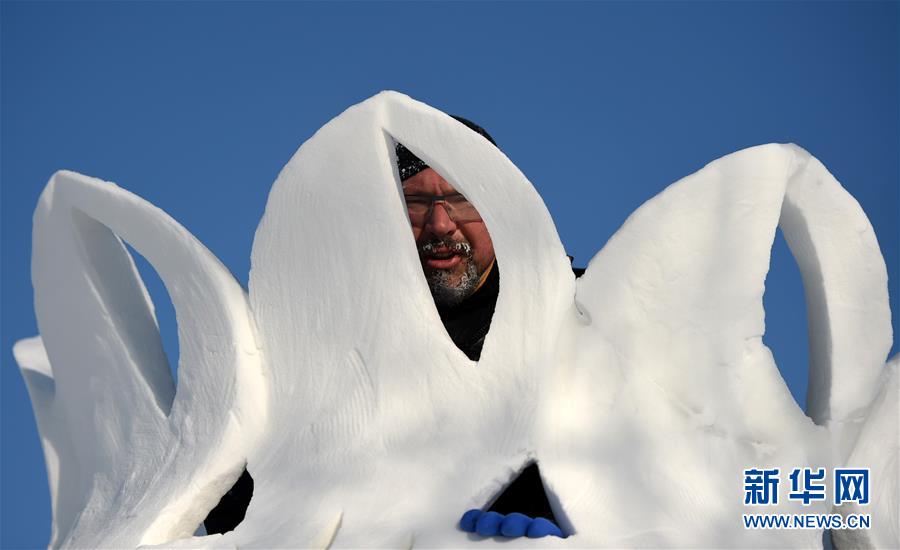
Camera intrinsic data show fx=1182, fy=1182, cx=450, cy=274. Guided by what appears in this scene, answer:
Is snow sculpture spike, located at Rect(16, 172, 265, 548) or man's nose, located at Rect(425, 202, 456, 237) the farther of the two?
man's nose, located at Rect(425, 202, 456, 237)

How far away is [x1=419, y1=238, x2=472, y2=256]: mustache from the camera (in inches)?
158

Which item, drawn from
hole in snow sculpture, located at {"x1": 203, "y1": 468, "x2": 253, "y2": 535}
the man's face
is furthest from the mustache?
hole in snow sculpture, located at {"x1": 203, "y1": 468, "x2": 253, "y2": 535}

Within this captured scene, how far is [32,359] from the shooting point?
436 cm

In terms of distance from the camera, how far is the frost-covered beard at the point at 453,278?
4.05 meters

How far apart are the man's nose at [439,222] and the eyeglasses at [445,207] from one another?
0.01 metres

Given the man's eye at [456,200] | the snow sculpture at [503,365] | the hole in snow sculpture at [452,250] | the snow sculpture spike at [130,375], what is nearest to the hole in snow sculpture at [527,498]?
the snow sculpture at [503,365]

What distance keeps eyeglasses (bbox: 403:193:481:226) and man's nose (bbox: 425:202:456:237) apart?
11 millimetres

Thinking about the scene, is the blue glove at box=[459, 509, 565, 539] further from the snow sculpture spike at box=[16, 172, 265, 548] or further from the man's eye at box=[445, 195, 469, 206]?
the man's eye at box=[445, 195, 469, 206]

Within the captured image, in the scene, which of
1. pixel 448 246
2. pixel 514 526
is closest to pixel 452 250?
pixel 448 246

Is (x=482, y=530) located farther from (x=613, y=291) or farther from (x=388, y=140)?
(x=388, y=140)

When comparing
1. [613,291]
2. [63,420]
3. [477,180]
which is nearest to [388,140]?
[477,180]

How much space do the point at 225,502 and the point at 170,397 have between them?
14.6 inches

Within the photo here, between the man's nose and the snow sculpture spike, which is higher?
the man's nose

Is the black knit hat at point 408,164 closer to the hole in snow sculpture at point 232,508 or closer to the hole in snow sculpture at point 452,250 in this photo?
the hole in snow sculpture at point 452,250
